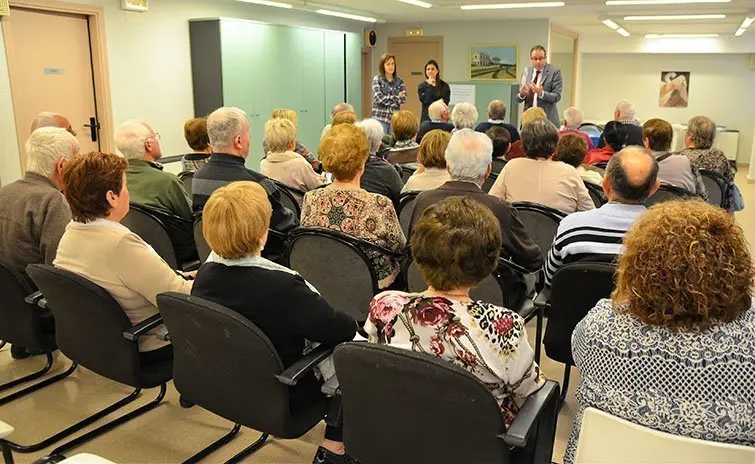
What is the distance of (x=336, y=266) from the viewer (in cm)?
279

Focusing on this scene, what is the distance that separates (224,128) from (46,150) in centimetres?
92

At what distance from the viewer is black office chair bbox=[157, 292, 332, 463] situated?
181 centimetres

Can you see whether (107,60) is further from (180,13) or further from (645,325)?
(645,325)

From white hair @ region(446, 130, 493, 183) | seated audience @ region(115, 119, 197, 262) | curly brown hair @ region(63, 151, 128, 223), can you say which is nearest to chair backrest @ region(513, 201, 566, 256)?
white hair @ region(446, 130, 493, 183)

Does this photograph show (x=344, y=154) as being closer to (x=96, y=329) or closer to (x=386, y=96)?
(x=96, y=329)

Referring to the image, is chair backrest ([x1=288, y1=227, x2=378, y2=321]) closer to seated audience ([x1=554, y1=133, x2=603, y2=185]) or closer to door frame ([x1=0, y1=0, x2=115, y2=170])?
seated audience ([x1=554, y1=133, x2=603, y2=185])

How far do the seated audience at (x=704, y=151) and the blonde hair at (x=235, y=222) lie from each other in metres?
4.14

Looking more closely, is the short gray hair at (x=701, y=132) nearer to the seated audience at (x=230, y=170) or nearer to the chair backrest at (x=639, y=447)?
the seated audience at (x=230, y=170)

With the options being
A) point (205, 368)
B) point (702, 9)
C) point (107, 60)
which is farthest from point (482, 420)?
point (702, 9)

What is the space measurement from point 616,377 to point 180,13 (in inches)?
301

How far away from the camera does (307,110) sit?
9781mm

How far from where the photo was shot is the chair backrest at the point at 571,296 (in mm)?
2228

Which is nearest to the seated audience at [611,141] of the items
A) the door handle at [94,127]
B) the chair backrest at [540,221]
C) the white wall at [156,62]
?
the chair backrest at [540,221]

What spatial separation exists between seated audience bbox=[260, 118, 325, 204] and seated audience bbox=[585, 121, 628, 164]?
2.79 m
